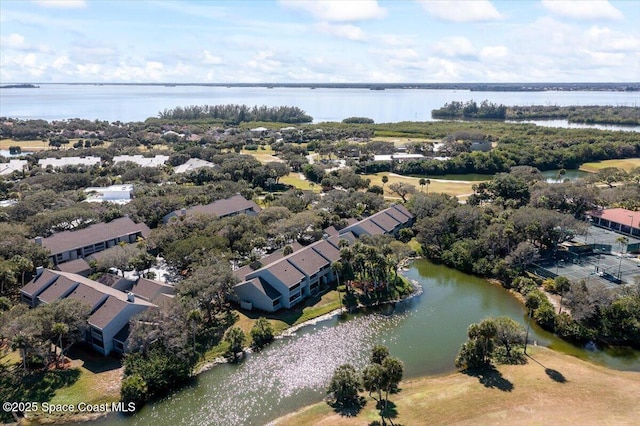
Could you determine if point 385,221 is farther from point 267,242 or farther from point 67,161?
point 67,161

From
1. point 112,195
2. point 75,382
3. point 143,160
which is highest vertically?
point 143,160

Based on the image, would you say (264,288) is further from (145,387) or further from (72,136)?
(72,136)

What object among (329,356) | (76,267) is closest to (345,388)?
(329,356)

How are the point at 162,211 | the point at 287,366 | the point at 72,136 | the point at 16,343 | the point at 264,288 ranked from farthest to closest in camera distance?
the point at 72,136 < the point at 162,211 < the point at 264,288 < the point at 287,366 < the point at 16,343

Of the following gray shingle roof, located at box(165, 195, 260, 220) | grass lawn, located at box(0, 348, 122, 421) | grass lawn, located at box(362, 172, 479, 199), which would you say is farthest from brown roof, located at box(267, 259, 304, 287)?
grass lawn, located at box(362, 172, 479, 199)

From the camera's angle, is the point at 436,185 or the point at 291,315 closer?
the point at 291,315

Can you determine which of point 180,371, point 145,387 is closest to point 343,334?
point 180,371
